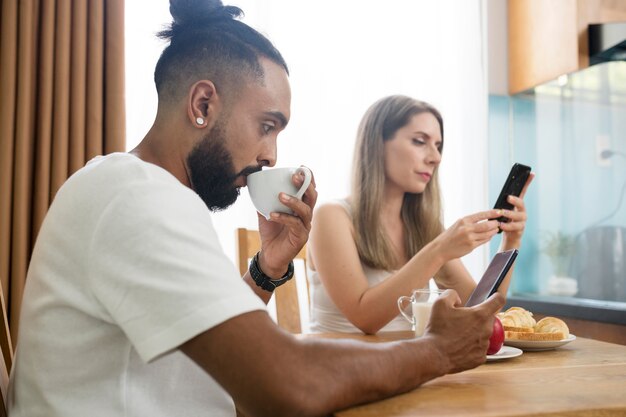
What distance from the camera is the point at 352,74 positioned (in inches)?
114

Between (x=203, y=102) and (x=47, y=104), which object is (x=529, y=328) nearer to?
(x=203, y=102)

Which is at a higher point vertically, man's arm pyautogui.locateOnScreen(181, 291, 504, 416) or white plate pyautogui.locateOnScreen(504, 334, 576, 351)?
man's arm pyautogui.locateOnScreen(181, 291, 504, 416)

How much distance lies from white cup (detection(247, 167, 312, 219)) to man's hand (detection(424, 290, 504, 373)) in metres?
0.37

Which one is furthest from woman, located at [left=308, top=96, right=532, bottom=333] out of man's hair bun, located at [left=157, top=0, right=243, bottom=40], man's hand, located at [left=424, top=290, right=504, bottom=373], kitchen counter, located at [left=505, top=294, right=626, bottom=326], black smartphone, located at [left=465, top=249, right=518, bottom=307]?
man's hair bun, located at [left=157, top=0, right=243, bottom=40]

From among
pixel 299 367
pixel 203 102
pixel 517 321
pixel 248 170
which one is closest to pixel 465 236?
pixel 517 321

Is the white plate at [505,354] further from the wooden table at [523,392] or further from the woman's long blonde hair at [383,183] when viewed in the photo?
the woman's long blonde hair at [383,183]

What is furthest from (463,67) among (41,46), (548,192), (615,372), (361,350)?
(361,350)

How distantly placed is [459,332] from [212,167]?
17.4 inches

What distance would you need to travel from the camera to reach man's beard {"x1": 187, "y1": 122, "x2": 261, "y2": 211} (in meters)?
0.93

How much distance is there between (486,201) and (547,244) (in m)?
0.41

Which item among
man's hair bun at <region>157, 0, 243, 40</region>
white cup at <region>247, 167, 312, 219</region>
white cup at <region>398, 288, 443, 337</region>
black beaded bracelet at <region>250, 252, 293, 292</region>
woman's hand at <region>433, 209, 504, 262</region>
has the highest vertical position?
man's hair bun at <region>157, 0, 243, 40</region>

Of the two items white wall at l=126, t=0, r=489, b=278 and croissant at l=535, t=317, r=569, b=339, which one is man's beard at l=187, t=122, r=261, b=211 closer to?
croissant at l=535, t=317, r=569, b=339

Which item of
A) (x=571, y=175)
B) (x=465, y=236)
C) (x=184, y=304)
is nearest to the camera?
(x=184, y=304)

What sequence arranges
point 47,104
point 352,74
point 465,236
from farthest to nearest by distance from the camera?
point 352,74 → point 47,104 → point 465,236
